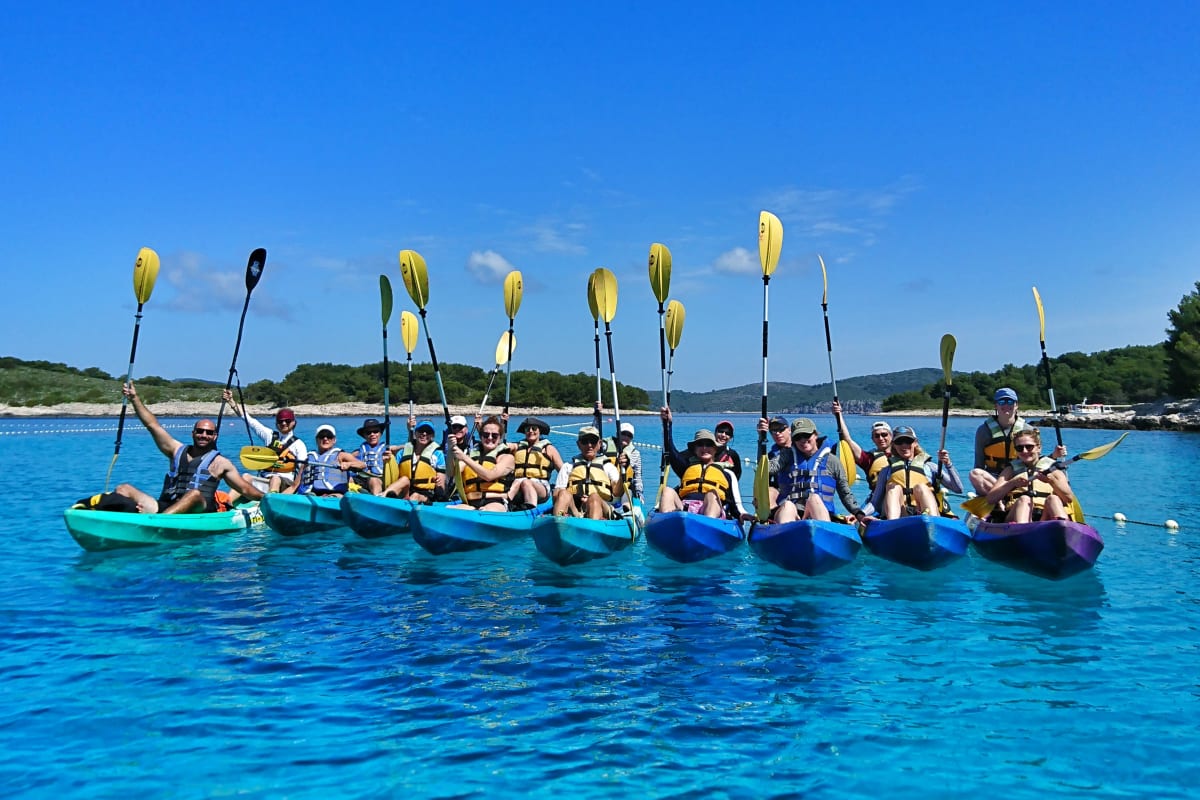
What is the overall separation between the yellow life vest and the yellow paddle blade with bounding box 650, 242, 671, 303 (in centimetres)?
415

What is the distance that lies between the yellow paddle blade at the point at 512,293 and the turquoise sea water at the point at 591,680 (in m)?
6.13

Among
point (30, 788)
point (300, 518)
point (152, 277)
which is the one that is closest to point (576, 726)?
point (30, 788)

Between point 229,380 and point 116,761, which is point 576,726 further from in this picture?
point 229,380

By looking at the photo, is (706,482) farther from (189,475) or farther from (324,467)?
(189,475)

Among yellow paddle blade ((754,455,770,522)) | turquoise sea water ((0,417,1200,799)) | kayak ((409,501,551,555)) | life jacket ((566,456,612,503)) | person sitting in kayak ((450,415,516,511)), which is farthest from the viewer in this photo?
person sitting in kayak ((450,415,516,511))

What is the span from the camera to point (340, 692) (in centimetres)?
608

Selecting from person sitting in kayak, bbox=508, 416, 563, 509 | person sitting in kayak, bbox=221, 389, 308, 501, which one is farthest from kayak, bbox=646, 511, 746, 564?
person sitting in kayak, bbox=221, 389, 308, 501

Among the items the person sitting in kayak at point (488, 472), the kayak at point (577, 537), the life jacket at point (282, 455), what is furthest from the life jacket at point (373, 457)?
the kayak at point (577, 537)

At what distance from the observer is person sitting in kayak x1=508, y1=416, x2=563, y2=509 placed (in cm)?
1225

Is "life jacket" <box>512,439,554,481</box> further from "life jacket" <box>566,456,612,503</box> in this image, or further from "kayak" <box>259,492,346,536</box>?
"kayak" <box>259,492,346,536</box>

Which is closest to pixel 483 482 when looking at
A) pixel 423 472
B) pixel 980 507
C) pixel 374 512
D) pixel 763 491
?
pixel 423 472

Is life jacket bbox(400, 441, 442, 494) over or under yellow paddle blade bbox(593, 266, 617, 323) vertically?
under

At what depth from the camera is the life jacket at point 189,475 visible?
38.4 feet

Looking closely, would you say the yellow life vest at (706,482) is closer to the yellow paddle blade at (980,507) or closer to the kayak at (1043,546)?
the yellow paddle blade at (980,507)
